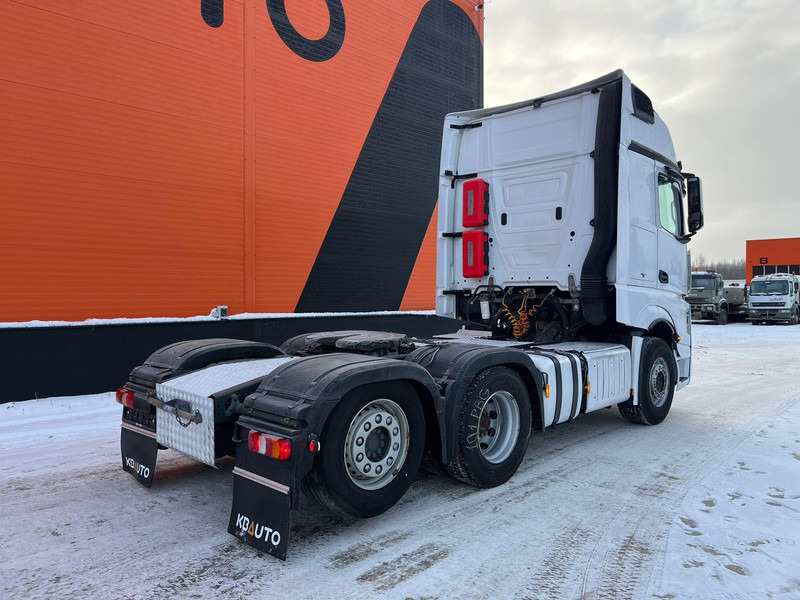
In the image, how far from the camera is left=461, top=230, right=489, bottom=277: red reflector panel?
6.82 meters

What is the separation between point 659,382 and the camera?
6934mm

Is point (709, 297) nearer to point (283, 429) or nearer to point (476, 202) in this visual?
point (476, 202)

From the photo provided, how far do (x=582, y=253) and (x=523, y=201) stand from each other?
0.98m

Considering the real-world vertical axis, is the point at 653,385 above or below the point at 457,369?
below

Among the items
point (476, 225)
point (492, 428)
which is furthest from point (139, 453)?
point (476, 225)

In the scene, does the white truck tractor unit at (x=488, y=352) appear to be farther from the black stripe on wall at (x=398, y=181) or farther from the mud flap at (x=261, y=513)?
the black stripe on wall at (x=398, y=181)

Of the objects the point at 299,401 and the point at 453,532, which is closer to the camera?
the point at 299,401

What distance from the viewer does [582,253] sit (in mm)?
6117

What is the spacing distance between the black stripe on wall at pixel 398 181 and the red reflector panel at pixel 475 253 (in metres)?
4.80

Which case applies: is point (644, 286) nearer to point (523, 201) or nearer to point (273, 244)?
point (523, 201)

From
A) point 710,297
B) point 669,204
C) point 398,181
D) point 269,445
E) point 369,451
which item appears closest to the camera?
point 269,445

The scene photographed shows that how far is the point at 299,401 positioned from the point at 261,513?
2.23 feet

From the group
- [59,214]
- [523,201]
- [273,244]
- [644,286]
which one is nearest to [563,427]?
[644,286]

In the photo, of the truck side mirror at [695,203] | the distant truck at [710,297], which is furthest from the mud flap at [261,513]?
the distant truck at [710,297]
